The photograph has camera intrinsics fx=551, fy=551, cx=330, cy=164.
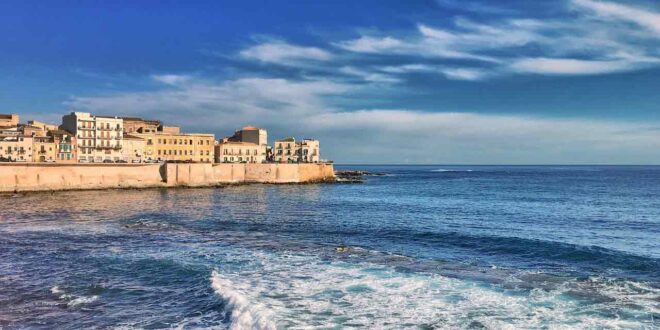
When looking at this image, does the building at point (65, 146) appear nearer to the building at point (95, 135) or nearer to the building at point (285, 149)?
the building at point (95, 135)

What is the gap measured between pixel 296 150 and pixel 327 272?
95469 millimetres

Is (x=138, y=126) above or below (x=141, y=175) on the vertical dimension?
above

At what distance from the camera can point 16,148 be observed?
74312mm

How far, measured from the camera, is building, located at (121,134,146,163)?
8769cm

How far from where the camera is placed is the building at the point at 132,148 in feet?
288

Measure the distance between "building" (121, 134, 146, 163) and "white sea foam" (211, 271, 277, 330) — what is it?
74.3 meters

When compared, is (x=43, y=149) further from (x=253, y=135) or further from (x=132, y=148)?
(x=253, y=135)

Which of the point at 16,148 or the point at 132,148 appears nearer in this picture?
the point at 16,148

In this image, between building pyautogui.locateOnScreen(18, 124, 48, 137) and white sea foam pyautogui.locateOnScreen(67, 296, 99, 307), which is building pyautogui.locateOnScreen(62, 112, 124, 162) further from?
white sea foam pyautogui.locateOnScreen(67, 296, 99, 307)

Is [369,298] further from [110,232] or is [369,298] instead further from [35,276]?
[110,232]

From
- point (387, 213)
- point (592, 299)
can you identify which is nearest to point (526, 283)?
point (592, 299)

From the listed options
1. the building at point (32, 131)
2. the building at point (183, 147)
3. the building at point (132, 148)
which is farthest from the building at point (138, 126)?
the building at point (32, 131)

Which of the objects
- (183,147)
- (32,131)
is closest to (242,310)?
(32,131)

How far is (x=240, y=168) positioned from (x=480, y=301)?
73.4 meters
